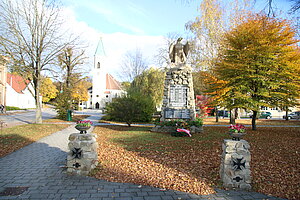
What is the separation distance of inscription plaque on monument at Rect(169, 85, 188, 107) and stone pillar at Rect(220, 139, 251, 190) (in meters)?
8.67

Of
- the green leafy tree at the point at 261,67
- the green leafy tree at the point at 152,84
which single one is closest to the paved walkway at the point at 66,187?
the green leafy tree at the point at 261,67

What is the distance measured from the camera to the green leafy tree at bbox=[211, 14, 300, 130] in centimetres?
1156

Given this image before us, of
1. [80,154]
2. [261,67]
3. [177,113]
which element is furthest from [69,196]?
[261,67]

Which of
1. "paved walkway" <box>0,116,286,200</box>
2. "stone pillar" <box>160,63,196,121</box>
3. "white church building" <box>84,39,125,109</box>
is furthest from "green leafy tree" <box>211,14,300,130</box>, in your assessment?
"white church building" <box>84,39,125,109</box>

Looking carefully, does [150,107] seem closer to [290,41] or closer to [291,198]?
[290,41]

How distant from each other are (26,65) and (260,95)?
57.2 feet

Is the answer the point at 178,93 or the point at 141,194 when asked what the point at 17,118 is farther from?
the point at 141,194

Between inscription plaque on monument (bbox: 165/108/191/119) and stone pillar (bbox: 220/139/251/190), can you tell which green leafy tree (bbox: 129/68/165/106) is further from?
stone pillar (bbox: 220/139/251/190)

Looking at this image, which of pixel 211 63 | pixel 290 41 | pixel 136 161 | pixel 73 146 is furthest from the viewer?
pixel 211 63

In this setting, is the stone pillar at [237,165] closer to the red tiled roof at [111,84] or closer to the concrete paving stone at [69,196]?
the concrete paving stone at [69,196]

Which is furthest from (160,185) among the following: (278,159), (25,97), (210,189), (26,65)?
(25,97)

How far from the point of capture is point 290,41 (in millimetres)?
11750

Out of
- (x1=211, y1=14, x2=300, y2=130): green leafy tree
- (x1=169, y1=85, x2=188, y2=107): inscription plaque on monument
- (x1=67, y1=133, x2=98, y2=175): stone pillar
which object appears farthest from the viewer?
(x1=169, y1=85, x2=188, y2=107): inscription plaque on monument

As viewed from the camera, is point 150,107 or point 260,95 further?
point 150,107
